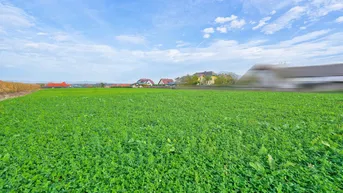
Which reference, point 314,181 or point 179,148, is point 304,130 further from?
point 179,148

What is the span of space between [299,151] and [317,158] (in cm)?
15

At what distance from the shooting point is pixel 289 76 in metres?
19.8

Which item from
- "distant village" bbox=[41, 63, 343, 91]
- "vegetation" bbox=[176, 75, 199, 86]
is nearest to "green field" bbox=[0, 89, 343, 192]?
"distant village" bbox=[41, 63, 343, 91]

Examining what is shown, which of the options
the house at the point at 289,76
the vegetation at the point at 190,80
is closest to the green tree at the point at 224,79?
the vegetation at the point at 190,80

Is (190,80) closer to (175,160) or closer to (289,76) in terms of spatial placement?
(289,76)

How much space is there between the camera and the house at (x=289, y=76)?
687 inches

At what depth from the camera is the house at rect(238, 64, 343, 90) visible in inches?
687

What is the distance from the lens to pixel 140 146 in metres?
1.87

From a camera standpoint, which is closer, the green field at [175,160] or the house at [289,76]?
the green field at [175,160]

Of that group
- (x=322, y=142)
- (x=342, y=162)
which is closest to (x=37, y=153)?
(x=342, y=162)

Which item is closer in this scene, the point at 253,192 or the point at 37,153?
the point at 253,192

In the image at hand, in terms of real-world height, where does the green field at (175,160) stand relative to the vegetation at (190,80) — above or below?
below

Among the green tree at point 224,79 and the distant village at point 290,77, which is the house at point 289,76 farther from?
the green tree at point 224,79

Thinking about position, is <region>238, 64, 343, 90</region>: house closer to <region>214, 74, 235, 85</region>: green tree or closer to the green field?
<region>214, 74, 235, 85</region>: green tree
